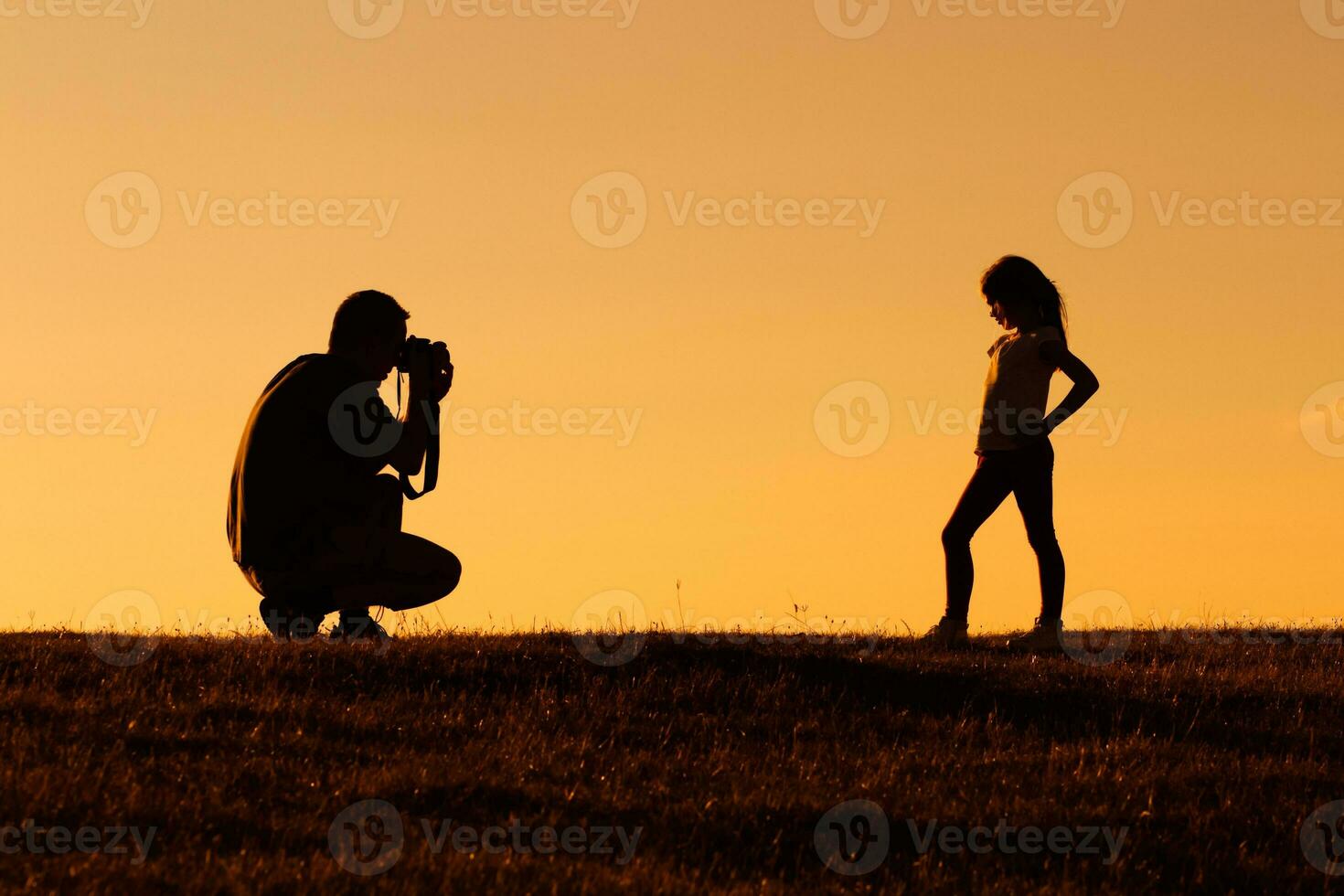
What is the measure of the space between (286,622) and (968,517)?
16.4ft

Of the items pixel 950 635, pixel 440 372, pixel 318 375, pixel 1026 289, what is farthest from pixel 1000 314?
pixel 318 375

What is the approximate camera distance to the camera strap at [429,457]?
10867mm

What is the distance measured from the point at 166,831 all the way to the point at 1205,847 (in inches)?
193

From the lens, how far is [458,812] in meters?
7.75

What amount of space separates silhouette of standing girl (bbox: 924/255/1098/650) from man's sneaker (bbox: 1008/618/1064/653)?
11 mm

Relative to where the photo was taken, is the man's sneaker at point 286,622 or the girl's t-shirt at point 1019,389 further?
the girl's t-shirt at point 1019,389

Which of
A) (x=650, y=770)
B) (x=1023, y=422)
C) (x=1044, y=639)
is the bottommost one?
(x=650, y=770)

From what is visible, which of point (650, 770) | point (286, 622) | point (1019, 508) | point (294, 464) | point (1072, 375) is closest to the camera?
point (650, 770)

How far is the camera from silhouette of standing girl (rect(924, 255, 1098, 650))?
39.0ft

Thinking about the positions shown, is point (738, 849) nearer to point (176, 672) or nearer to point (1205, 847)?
point (1205, 847)

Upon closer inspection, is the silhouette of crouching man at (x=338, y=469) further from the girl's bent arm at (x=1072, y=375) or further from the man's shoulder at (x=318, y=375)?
the girl's bent arm at (x=1072, y=375)

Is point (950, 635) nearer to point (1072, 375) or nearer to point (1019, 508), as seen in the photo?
point (1019, 508)

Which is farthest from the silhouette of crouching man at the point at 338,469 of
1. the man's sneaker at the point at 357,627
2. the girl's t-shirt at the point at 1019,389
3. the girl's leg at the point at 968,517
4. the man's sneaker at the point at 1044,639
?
the man's sneaker at the point at 1044,639

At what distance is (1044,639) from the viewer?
489 inches
